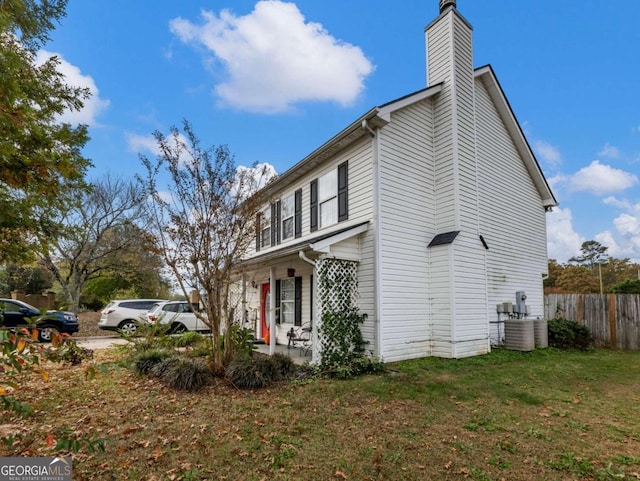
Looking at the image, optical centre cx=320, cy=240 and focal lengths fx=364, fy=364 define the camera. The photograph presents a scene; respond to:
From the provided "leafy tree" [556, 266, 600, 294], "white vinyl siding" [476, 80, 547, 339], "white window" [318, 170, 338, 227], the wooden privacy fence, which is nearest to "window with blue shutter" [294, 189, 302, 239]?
"white window" [318, 170, 338, 227]

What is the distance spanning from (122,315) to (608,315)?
1786 centimetres

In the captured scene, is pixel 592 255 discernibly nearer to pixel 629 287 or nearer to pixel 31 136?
pixel 629 287

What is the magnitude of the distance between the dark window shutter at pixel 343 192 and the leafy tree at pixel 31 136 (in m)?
5.80

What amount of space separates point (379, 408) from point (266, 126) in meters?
10.8

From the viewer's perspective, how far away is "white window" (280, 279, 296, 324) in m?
11.3

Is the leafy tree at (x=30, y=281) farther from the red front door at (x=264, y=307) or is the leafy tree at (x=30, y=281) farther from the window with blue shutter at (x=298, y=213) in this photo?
the window with blue shutter at (x=298, y=213)

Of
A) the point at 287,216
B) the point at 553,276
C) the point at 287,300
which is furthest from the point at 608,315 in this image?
the point at 553,276

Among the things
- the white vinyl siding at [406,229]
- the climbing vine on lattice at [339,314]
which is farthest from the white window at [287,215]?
the white vinyl siding at [406,229]

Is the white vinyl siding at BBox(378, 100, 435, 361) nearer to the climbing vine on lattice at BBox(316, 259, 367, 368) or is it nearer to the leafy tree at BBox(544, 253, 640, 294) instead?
the climbing vine on lattice at BBox(316, 259, 367, 368)

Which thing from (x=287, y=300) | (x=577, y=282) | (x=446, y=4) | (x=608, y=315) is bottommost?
(x=608, y=315)

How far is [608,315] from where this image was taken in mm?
12086

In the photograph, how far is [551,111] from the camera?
14258 millimetres

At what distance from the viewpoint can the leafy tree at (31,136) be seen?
3.14 metres

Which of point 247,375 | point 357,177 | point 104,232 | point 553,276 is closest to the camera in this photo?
point 247,375
